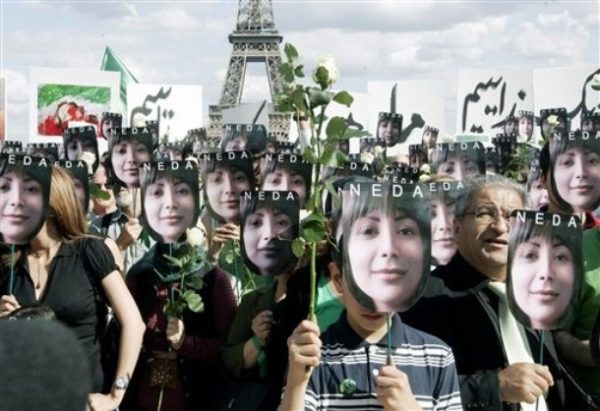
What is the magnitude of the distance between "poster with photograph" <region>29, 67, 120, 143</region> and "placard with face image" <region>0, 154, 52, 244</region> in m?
9.49

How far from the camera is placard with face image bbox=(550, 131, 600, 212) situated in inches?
199

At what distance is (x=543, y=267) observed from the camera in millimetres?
3588

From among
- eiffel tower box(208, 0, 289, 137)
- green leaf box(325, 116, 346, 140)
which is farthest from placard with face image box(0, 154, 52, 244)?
eiffel tower box(208, 0, 289, 137)

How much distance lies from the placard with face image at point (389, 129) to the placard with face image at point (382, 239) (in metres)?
11.0

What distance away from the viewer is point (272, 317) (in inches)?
166

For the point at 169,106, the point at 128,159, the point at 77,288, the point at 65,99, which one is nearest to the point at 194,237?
the point at 77,288

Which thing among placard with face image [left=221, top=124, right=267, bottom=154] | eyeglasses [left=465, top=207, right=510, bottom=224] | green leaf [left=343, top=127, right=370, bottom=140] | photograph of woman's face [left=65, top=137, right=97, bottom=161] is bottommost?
eyeglasses [left=465, top=207, right=510, bottom=224]

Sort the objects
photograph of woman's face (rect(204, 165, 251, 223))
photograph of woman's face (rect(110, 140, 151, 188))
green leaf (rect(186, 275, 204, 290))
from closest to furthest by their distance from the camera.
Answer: green leaf (rect(186, 275, 204, 290))
photograph of woman's face (rect(204, 165, 251, 223))
photograph of woman's face (rect(110, 140, 151, 188))

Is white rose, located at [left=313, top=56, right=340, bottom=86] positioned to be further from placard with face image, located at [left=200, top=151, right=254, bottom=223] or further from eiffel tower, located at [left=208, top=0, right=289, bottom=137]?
eiffel tower, located at [left=208, top=0, right=289, bottom=137]

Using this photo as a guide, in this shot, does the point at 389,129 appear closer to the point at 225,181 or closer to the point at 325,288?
the point at 225,181

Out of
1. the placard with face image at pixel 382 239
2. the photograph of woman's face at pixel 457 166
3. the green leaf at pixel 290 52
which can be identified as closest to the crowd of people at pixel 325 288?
the placard with face image at pixel 382 239

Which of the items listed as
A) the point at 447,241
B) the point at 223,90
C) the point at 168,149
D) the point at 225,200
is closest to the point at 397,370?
the point at 447,241

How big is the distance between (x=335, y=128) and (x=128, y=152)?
5336mm

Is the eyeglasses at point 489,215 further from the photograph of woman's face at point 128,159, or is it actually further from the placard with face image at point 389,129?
the placard with face image at point 389,129
